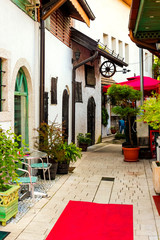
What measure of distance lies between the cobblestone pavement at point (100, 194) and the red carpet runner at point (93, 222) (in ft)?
0.39

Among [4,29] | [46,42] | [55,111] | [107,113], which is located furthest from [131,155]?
[107,113]

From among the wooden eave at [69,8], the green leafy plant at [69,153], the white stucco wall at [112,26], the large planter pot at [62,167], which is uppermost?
the white stucco wall at [112,26]

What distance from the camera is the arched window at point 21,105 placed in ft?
23.0

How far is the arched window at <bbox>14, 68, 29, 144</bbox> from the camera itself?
23.0ft

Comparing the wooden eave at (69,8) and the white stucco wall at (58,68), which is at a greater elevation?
the wooden eave at (69,8)

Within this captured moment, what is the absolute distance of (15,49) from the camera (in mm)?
6465

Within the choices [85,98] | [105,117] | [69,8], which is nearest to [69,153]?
[69,8]

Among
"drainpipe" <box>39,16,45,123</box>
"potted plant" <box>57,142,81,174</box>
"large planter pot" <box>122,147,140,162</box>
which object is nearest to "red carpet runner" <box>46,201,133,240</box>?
"potted plant" <box>57,142,81,174</box>

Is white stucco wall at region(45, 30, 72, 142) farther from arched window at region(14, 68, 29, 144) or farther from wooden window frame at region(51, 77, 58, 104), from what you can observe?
arched window at region(14, 68, 29, 144)

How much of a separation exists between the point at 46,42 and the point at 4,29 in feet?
9.07

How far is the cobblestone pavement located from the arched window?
1613 mm

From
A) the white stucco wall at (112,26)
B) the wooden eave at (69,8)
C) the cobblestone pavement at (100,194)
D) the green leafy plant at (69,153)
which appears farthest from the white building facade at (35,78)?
the cobblestone pavement at (100,194)

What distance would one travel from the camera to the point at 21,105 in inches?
289

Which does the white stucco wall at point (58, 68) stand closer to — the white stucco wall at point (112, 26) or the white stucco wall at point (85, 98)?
the white stucco wall at point (85, 98)
